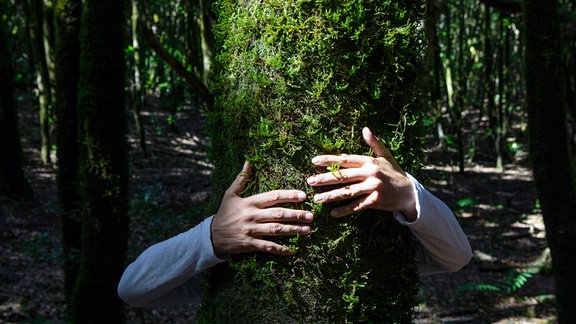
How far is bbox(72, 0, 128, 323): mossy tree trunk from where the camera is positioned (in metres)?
6.35

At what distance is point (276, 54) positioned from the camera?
1824 mm

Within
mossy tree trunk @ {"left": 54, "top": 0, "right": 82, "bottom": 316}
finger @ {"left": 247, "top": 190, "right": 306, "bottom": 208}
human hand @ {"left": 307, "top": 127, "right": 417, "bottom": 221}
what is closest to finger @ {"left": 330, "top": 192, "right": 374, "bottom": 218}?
human hand @ {"left": 307, "top": 127, "right": 417, "bottom": 221}

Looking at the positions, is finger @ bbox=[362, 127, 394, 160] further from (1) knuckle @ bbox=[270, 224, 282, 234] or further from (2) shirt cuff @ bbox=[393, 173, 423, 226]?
(1) knuckle @ bbox=[270, 224, 282, 234]

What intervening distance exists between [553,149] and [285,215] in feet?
15.6

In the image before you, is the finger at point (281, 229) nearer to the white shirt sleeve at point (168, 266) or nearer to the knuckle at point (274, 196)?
the knuckle at point (274, 196)

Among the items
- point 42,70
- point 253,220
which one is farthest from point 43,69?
point 253,220

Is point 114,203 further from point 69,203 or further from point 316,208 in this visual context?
point 316,208

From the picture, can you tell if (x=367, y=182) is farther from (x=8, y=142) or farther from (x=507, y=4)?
(x=8, y=142)

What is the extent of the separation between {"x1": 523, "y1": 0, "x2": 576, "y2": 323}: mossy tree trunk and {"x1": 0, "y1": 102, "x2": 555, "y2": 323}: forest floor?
159 cm

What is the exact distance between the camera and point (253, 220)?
181cm

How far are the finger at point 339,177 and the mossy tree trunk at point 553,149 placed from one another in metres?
4.56

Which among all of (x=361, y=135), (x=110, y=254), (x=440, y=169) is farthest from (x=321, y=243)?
(x=440, y=169)

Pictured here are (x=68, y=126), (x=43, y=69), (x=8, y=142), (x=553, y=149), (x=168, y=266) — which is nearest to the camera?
(x=168, y=266)

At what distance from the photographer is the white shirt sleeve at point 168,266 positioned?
192cm
